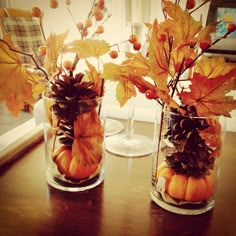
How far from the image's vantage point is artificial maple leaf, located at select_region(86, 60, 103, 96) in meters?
0.53

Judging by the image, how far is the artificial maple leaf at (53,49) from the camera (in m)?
0.49

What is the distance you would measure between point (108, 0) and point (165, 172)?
21.1 inches

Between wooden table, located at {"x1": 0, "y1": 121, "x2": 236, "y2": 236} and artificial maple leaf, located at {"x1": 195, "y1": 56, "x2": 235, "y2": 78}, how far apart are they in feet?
0.71

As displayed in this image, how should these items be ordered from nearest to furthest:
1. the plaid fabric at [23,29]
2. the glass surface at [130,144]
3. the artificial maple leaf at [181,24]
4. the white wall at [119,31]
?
the artificial maple leaf at [181,24] < the glass surface at [130,144] < the white wall at [119,31] < the plaid fabric at [23,29]

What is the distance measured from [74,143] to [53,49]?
151mm

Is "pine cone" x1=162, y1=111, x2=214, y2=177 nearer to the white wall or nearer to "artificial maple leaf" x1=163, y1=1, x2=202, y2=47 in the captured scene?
"artificial maple leaf" x1=163, y1=1, x2=202, y2=47

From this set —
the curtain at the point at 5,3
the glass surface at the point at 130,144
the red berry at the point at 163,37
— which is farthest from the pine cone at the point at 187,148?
the curtain at the point at 5,3

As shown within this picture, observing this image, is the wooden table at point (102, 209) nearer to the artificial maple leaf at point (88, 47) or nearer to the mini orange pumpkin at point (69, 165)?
the mini orange pumpkin at point (69, 165)

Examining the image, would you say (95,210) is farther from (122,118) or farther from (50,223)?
(122,118)

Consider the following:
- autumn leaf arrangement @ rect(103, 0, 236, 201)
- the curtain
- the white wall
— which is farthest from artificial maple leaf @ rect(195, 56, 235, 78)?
the curtain

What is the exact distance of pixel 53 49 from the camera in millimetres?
498

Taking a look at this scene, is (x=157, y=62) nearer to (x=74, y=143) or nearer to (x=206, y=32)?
(x=206, y=32)

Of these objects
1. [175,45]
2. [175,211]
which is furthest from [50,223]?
[175,45]

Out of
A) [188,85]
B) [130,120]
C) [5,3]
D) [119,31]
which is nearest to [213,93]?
[188,85]
